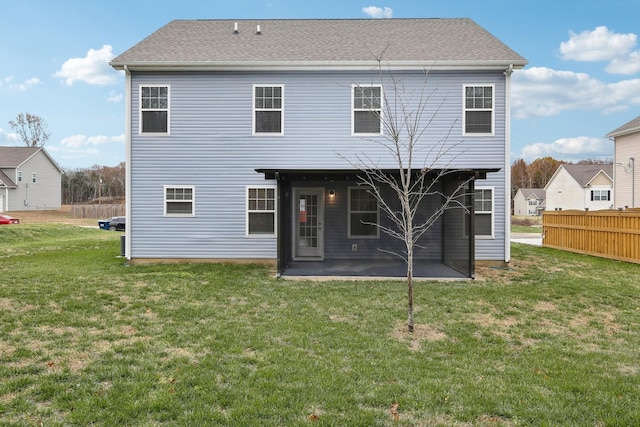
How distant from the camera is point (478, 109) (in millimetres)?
10688

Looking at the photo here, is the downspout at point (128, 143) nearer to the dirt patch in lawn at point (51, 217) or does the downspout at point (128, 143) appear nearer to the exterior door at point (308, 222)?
the exterior door at point (308, 222)

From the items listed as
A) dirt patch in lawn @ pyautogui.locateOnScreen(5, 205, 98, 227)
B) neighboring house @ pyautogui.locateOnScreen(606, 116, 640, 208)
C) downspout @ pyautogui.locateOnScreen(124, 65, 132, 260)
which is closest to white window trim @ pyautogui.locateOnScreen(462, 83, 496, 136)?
downspout @ pyautogui.locateOnScreen(124, 65, 132, 260)

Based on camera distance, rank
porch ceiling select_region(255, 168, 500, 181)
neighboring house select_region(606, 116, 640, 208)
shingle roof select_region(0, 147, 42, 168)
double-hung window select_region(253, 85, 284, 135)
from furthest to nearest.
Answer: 1. shingle roof select_region(0, 147, 42, 168)
2. neighboring house select_region(606, 116, 640, 208)
3. double-hung window select_region(253, 85, 284, 135)
4. porch ceiling select_region(255, 168, 500, 181)

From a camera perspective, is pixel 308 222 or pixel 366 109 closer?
pixel 366 109

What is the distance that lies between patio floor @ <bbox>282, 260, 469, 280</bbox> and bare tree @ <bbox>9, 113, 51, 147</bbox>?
47115mm

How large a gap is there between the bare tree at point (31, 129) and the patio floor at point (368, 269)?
47.1m

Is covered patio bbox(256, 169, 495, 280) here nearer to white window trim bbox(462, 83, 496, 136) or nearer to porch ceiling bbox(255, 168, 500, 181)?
porch ceiling bbox(255, 168, 500, 181)

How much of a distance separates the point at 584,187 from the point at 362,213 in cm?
4005

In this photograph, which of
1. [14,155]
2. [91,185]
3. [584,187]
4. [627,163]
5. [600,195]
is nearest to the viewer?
[627,163]

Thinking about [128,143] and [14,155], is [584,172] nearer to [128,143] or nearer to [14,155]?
[128,143]

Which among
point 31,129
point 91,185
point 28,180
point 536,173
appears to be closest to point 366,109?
point 28,180

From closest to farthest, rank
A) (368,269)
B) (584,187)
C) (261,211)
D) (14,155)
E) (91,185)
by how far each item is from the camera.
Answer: (368,269)
(261,211)
(14,155)
(584,187)
(91,185)

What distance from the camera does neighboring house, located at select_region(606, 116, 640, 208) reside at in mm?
20484

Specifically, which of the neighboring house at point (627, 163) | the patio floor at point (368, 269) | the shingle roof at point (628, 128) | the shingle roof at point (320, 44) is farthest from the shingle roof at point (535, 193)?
the patio floor at point (368, 269)
